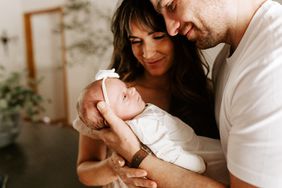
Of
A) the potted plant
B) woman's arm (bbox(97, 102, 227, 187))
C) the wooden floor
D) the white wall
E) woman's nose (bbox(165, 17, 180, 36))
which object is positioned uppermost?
woman's nose (bbox(165, 17, 180, 36))

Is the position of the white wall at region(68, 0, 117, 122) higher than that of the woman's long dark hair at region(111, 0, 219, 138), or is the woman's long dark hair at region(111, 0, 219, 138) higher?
the woman's long dark hair at region(111, 0, 219, 138)

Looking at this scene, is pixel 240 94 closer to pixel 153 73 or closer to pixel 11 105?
pixel 153 73

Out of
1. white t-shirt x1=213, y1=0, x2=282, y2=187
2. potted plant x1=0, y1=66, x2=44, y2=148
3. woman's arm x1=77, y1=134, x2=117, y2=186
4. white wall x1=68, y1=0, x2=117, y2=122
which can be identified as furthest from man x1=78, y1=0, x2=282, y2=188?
white wall x1=68, y1=0, x2=117, y2=122

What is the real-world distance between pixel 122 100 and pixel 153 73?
12.9 inches

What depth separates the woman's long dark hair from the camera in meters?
1.42

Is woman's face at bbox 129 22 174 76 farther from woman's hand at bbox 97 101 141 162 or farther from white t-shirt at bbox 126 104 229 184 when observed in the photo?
woman's hand at bbox 97 101 141 162

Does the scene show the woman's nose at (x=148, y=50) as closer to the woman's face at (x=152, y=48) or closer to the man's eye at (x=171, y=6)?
the woman's face at (x=152, y=48)

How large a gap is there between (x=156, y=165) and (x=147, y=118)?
172 mm

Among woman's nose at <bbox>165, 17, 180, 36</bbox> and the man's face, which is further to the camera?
woman's nose at <bbox>165, 17, 180, 36</bbox>

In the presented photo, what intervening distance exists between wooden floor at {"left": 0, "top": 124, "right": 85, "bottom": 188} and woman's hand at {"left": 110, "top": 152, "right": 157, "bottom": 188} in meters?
0.51

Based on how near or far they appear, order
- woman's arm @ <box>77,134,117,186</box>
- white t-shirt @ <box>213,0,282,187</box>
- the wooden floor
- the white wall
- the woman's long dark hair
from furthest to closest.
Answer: the white wall < the wooden floor < the woman's long dark hair < woman's arm @ <box>77,134,117,186</box> < white t-shirt @ <box>213,0,282,187</box>

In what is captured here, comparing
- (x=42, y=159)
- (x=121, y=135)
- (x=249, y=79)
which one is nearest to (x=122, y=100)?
(x=121, y=135)

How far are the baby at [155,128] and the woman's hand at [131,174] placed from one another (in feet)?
0.31

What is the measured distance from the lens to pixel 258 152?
857mm
